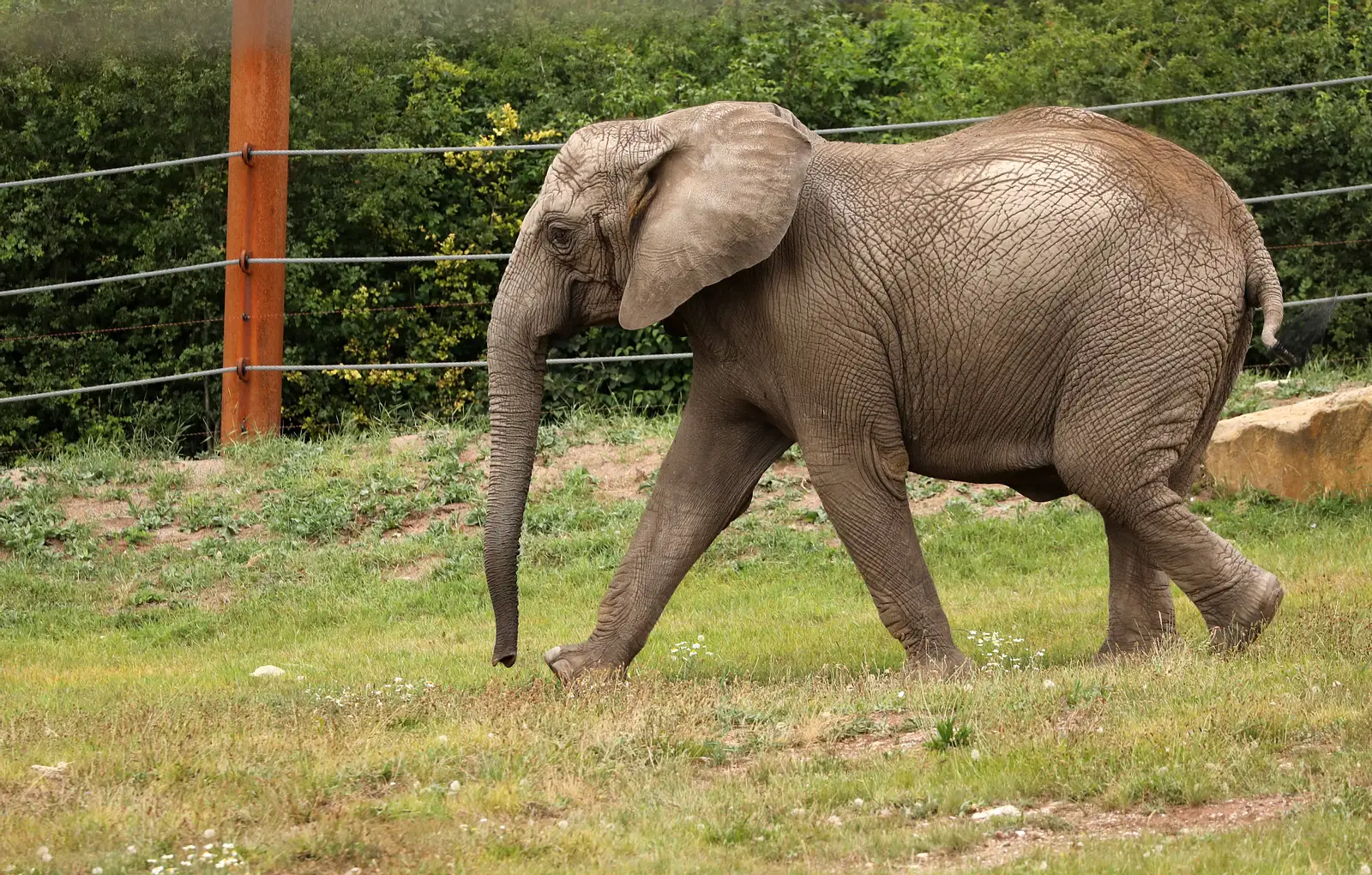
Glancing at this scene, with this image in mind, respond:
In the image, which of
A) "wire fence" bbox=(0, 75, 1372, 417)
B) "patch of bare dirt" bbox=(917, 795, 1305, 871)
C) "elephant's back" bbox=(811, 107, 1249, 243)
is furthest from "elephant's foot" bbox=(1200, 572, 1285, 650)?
"wire fence" bbox=(0, 75, 1372, 417)

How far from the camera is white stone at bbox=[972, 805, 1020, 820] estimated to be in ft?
21.5

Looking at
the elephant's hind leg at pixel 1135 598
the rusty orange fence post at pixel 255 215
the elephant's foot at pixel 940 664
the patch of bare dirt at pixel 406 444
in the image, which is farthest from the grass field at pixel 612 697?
the rusty orange fence post at pixel 255 215

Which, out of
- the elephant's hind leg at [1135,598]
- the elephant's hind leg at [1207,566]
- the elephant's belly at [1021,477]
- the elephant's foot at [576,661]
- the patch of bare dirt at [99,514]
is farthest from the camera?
the patch of bare dirt at [99,514]

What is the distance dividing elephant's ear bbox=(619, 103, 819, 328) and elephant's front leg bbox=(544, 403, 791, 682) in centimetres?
78

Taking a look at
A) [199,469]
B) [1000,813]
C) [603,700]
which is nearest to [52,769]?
[603,700]

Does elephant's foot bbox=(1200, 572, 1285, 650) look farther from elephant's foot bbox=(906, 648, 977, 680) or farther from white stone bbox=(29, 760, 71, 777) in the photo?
white stone bbox=(29, 760, 71, 777)

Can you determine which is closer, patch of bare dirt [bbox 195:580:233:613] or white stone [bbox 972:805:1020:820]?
white stone [bbox 972:805:1020:820]

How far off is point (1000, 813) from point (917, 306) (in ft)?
10.1

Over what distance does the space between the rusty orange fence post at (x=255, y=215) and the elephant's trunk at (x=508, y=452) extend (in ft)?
23.0

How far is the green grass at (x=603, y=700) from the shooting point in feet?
21.0

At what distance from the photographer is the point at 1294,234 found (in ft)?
58.3

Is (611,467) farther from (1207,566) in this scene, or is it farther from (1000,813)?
(1000,813)

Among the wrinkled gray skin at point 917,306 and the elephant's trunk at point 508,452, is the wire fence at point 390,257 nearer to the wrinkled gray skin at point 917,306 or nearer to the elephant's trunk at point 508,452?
the elephant's trunk at point 508,452

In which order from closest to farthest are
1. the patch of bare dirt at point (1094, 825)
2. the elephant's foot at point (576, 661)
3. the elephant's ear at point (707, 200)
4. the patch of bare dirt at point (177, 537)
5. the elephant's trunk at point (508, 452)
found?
the patch of bare dirt at point (1094, 825) < the elephant's ear at point (707, 200) < the elephant's trunk at point (508, 452) < the elephant's foot at point (576, 661) < the patch of bare dirt at point (177, 537)
